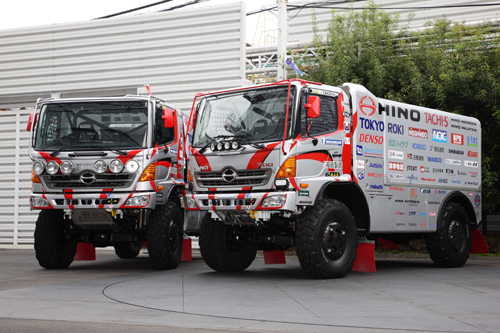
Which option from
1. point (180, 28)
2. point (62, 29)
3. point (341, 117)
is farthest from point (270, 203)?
point (62, 29)

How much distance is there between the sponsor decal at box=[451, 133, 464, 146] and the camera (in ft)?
43.6

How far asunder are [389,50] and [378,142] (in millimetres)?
7298

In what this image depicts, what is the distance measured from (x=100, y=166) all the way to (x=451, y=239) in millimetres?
7005

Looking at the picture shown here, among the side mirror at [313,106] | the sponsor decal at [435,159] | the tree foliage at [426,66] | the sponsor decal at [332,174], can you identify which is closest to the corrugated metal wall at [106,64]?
the tree foliage at [426,66]

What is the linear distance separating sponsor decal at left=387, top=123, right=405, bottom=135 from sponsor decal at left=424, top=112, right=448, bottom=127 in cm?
87

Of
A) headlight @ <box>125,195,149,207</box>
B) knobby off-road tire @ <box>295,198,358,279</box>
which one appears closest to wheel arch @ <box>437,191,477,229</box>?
knobby off-road tire @ <box>295,198,358,279</box>

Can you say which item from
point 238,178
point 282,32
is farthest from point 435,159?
point 282,32

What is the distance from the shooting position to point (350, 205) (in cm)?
1130

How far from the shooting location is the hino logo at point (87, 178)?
11.7m

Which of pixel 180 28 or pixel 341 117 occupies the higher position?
pixel 180 28

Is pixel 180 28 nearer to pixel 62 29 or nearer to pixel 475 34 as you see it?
pixel 62 29

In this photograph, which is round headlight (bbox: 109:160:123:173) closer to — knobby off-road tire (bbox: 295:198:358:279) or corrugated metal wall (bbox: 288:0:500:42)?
knobby off-road tire (bbox: 295:198:358:279)

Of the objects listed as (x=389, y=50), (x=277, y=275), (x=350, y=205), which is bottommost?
(x=277, y=275)

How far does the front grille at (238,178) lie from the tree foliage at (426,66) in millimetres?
7565
